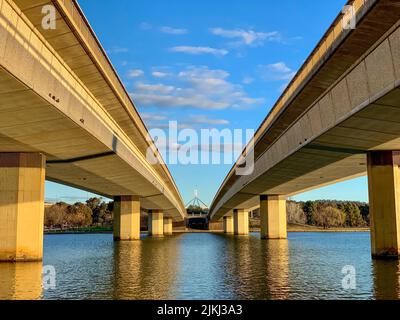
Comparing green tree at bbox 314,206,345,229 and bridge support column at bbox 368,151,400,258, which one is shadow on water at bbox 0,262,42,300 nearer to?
bridge support column at bbox 368,151,400,258

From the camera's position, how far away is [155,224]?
9881cm

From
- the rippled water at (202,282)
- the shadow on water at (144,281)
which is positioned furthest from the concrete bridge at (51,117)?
the shadow on water at (144,281)

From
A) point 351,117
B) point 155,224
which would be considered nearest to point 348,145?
point 351,117

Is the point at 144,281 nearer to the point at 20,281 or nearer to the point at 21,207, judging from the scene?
the point at 20,281

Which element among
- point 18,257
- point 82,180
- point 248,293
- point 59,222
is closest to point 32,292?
point 248,293

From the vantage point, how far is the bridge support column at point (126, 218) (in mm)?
68000

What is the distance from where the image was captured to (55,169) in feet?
135

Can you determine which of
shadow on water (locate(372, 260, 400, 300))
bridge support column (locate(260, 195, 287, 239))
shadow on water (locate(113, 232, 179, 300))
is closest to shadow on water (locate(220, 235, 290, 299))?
shadow on water (locate(113, 232, 179, 300))

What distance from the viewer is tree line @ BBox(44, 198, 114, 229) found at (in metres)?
183

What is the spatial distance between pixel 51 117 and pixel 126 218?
4725cm

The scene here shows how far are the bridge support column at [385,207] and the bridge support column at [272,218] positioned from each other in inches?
1426

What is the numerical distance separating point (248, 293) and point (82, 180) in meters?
35.7

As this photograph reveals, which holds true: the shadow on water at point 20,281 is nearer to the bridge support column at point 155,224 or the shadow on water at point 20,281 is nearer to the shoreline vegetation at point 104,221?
the bridge support column at point 155,224

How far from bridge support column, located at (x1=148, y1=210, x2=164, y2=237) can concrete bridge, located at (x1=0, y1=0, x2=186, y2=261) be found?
169 feet
